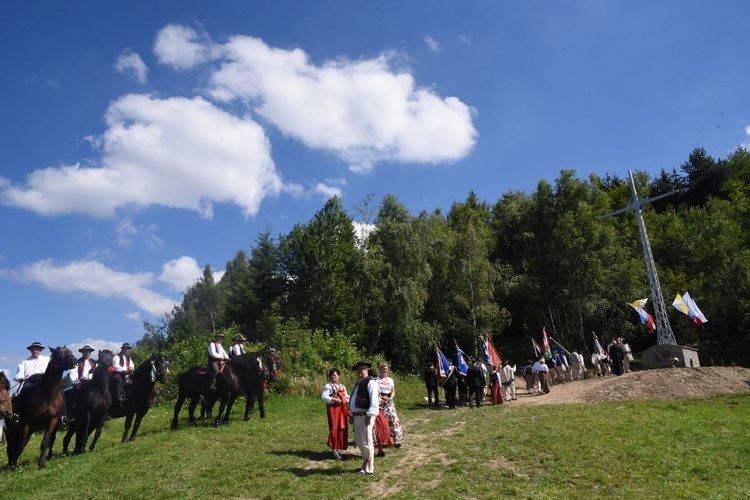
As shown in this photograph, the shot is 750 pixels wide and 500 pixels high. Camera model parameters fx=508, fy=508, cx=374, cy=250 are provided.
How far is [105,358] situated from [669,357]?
84.6ft

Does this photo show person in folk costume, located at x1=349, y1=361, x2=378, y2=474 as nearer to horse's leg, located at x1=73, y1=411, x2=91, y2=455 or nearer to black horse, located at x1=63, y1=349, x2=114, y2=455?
black horse, located at x1=63, y1=349, x2=114, y2=455

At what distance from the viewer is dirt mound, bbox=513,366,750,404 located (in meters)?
20.2

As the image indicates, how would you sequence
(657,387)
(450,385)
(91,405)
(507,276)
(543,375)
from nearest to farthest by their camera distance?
1. (91,405)
2. (657,387)
3. (450,385)
4. (543,375)
5. (507,276)

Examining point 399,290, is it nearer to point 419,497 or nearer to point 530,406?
point 530,406

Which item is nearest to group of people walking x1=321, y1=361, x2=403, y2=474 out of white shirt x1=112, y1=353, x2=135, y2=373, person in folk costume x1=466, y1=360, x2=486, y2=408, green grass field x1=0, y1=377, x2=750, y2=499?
green grass field x1=0, y1=377, x2=750, y2=499

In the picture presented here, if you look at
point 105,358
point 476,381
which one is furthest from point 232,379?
point 476,381

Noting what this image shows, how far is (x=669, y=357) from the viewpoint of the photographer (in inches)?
1029

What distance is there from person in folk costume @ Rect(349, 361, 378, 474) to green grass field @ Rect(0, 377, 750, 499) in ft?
1.25

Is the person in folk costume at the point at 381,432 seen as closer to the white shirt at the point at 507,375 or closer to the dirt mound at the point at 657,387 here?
the dirt mound at the point at 657,387

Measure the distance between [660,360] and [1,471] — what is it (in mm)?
27769

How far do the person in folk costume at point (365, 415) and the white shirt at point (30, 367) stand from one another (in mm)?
7515

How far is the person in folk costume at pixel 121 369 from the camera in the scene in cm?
1269

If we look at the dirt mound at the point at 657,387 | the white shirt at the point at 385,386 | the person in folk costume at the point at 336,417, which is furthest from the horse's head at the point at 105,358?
the dirt mound at the point at 657,387

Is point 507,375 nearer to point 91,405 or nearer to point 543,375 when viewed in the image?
point 543,375
